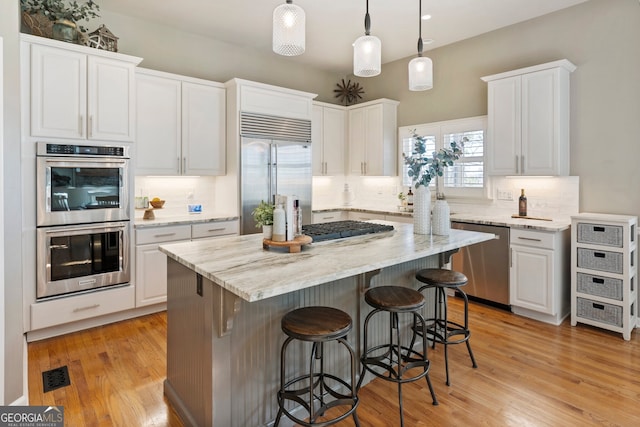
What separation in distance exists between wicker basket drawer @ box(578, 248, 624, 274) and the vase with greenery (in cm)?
170

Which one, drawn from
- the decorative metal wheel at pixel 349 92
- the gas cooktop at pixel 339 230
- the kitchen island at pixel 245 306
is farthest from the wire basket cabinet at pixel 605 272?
the decorative metal wheel at pixel 349 92

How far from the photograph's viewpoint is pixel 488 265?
384cm

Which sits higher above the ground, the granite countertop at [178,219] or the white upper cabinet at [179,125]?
the white upper cabinet at [179,125]

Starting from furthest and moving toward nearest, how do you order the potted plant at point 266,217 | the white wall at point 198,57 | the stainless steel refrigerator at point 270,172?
1. the stainless steel refrigerator at point 270,172
2. the white wall at point 198,57
3. the potted plant at point 266,217

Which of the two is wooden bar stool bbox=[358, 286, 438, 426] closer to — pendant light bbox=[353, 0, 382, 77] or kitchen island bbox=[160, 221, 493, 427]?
kitchen island bbox=[160, 221, 493, 427]

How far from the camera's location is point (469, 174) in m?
4.59

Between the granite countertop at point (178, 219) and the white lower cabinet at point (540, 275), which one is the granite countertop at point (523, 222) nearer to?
the white lower cabinet at point (540, 275)

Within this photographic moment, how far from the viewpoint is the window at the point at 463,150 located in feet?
14.7

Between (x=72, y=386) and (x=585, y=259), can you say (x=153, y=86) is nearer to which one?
(x=72, y=386)

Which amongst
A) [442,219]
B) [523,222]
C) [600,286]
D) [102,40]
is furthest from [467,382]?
[102,40]

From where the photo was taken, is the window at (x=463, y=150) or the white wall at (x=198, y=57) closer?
the white wall at (x=198, y=57)

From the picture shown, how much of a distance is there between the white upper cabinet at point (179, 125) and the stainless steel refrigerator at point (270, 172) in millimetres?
356

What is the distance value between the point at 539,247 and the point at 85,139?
14.0ft

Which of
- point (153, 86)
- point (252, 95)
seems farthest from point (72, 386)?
point (252, 95)
